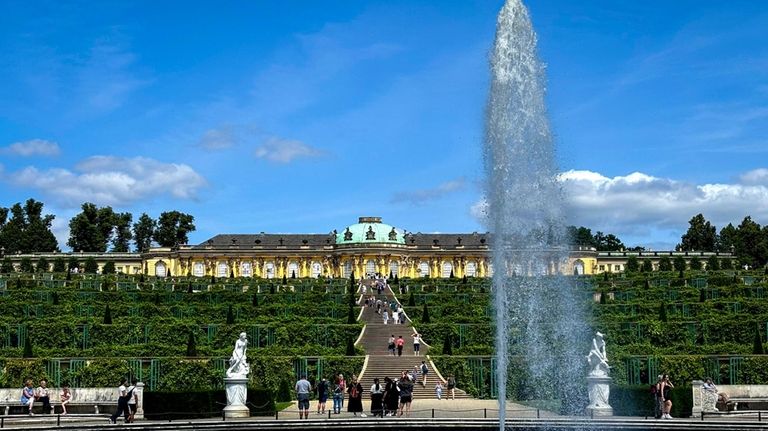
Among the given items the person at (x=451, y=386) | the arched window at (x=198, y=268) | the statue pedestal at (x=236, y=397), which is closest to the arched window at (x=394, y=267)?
the arched window at (x=198, y=268)

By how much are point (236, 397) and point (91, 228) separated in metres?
91.6

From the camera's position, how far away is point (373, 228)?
10612 centimetres

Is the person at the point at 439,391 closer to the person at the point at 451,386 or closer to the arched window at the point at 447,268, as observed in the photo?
the person at the point at 451,386

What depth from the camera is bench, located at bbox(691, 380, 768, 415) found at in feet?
85.0

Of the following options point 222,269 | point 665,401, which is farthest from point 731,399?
point 222,269

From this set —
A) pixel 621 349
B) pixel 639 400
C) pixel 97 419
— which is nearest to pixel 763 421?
pixel 639 400

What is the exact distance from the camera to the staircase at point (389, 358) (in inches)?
1287

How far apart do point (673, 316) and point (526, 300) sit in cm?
2211

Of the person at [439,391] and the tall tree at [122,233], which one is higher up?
the tall tree at [122,233]

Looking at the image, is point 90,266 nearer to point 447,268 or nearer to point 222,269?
point 222,269

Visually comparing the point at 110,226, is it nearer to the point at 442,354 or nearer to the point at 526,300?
the point at 442,354

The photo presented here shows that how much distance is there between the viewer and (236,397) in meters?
25.5

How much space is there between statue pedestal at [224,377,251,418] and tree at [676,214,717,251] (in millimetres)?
97544

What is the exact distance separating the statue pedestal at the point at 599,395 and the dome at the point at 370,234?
77909 mm
